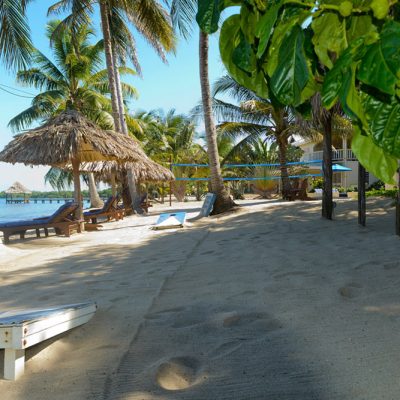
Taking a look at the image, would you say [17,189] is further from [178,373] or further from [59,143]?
[178,373]

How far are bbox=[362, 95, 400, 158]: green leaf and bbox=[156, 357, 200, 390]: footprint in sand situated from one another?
1598 mm

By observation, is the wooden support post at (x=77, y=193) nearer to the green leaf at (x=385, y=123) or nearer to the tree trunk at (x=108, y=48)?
the tree trunk at (x=108, y=48)

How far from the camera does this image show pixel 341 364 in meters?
1.88

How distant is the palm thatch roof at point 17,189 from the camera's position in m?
38.6

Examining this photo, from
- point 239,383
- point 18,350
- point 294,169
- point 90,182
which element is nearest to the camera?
point 239,383

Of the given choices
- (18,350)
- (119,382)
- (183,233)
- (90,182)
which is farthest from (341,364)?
(90,182)

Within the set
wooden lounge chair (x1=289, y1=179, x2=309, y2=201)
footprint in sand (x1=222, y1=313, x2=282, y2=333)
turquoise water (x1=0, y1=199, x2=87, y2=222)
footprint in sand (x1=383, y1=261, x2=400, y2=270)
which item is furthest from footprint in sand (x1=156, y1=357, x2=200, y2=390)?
turquoise water (x1=0, y1=199, x2=87, y2=222)

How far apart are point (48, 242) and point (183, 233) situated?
9.29 ft

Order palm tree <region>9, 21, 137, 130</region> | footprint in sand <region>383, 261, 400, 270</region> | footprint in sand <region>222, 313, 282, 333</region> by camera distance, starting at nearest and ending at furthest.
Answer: footprint in sand <region>222, 313, 282, 333</region> → footprint in sand <region>383, 261, 400, 270</region> → palm tree <region>9, 21, 137, 130</region>

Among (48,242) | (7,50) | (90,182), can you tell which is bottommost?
(48,242)

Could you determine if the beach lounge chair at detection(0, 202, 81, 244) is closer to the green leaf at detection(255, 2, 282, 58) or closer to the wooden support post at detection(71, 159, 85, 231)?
the wooden support post at detection(71, 159, 85, 231)

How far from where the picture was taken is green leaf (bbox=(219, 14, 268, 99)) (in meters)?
0.82

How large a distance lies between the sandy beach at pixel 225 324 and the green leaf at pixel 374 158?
4.46 ft

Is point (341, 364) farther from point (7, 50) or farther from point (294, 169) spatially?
point (294, 169)
